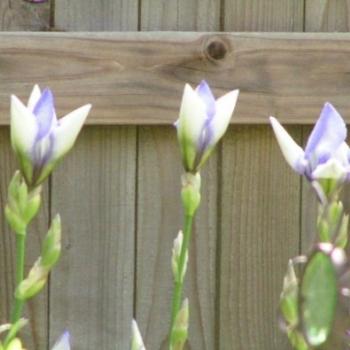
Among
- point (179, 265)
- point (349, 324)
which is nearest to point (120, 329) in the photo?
point (179, 265)

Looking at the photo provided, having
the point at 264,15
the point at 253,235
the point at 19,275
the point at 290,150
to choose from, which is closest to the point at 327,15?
the point at 264,15

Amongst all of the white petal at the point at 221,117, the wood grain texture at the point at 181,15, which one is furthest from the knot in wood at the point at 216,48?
the white petal at the point at 221,117

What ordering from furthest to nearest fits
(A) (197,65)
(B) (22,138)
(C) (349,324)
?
(A) (197,65)
(B) (22,138)
(C) (349,324)

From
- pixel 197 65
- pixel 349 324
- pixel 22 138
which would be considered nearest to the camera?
pixel 349 324

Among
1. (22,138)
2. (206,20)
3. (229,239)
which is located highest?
(206,20)

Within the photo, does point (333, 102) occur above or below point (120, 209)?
above

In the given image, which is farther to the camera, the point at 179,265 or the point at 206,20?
the point at 206,20

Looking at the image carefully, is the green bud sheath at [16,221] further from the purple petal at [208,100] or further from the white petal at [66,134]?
the purple petal at [208,100]

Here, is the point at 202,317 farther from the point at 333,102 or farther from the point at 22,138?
the point at 22,138
